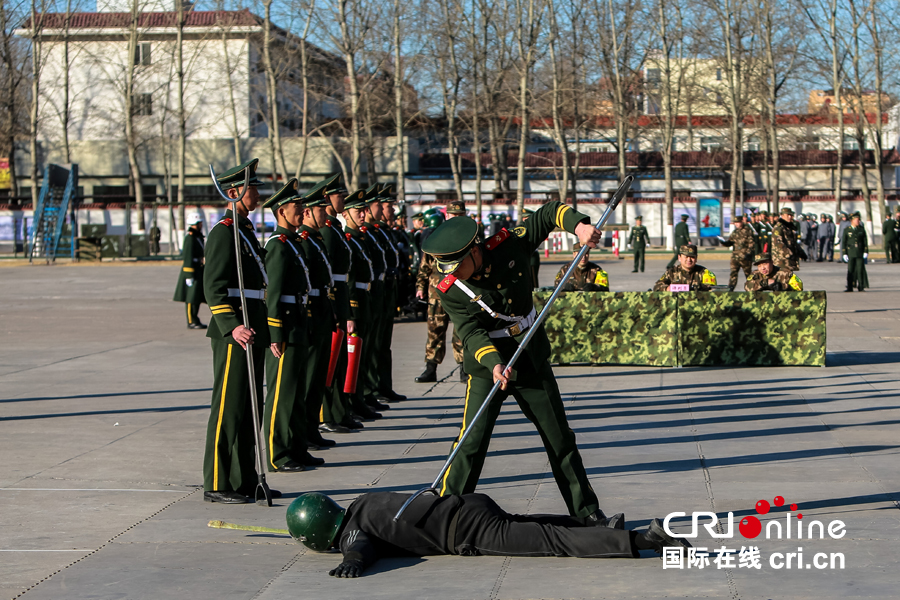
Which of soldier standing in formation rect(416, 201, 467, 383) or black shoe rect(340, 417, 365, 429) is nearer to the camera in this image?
black shoe rect(340, 417, 365, 429)

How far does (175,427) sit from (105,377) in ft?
11.7

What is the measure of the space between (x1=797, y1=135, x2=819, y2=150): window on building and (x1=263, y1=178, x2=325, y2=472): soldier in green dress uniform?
6398 cm

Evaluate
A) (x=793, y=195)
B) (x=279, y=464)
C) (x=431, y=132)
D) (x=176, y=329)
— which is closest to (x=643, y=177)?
(x=793, y=195)

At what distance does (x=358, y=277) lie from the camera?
10.3 metres

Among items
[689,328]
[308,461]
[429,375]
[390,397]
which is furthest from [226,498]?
[689,328]

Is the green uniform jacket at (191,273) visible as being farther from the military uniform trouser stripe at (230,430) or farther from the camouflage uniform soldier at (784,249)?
the military uniform trouser stripe at (230,430)

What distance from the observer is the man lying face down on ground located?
17.7 feet

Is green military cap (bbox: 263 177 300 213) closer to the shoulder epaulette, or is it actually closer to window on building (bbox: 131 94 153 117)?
the shoulder epaulette

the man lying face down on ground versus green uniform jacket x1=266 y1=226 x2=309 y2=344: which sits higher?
green uniform jacket x1=266 y1=226 x2=309 y2=344

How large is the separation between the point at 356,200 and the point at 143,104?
180 ft

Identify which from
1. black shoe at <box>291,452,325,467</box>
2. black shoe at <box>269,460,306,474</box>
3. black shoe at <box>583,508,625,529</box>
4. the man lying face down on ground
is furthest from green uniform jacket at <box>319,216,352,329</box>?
black shoe at <box>583,508,625,529</box>

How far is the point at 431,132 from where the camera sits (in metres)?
65.1

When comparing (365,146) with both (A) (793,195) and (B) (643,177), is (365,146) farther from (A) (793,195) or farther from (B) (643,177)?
(A) (793,195)

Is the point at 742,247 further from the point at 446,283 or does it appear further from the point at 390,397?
the point at 446,283
